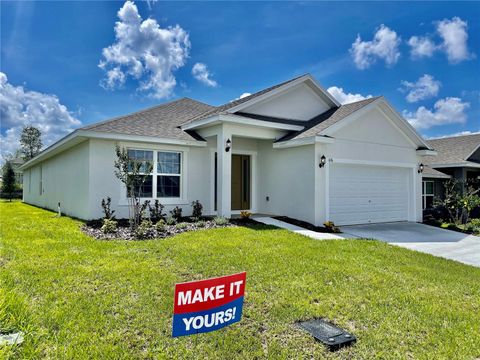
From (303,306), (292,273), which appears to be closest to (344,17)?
(292,273)

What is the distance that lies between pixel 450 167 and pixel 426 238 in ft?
34.9

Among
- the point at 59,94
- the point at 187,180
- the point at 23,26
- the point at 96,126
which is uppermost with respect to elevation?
the point at 59,94

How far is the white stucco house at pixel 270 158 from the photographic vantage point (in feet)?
35.6

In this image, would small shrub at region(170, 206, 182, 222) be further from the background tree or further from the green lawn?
the background tree

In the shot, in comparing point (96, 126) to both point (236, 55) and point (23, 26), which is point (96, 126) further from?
point (236, 55)

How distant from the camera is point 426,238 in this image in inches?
400

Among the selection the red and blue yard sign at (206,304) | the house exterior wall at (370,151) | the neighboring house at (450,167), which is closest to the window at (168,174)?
the house exterior wall at (370,151)

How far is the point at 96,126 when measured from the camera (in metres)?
10.9

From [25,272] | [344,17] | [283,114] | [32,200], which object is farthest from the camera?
[32,200]

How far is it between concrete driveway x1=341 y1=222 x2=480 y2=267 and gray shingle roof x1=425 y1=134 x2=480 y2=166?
8.11 m

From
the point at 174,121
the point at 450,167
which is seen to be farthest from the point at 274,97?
the point at 450,167

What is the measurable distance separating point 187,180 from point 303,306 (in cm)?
851

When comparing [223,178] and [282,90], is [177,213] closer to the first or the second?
[223,178]

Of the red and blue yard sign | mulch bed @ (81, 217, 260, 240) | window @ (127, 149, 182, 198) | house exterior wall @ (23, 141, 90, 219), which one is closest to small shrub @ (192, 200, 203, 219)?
mulch bed @ (81, 217, 260, 240)
